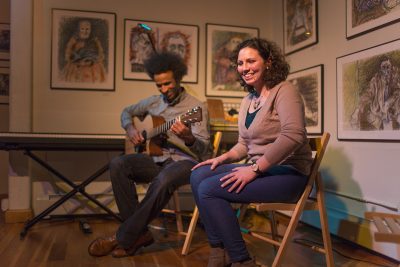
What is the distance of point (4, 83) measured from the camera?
411cm

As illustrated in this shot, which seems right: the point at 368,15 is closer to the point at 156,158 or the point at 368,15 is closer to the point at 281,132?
the point at 281,132

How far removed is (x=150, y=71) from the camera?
255 centimetres

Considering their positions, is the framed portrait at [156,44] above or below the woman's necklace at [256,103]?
above

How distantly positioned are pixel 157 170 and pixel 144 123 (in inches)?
16.9

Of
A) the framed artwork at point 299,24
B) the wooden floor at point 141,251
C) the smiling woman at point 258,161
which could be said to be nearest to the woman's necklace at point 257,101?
the smiling woman at point 258,161

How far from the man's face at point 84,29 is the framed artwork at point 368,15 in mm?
1997

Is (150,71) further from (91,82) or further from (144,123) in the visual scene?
(91,82)

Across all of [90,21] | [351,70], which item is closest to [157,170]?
[351,70]

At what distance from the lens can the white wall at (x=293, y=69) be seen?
222 centimetres

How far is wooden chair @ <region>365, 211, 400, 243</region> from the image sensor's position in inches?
45.8

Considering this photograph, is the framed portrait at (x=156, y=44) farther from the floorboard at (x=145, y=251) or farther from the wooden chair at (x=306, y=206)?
the wooden chair at (x=306, y=206)

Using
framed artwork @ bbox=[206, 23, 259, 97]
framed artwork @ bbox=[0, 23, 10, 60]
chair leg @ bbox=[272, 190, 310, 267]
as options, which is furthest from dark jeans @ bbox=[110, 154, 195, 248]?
framed artwork @ bbox=[0, 23, 10, 60]

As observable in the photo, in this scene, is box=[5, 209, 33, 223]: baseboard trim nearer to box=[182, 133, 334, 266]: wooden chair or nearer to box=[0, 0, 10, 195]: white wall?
box=[0, 0, 10, 195]: white wall

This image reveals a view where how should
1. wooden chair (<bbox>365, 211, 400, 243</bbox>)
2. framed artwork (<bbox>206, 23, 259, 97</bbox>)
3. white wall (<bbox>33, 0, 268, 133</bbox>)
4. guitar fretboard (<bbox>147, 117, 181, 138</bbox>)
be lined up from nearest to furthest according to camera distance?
wooden chair (<bbox>365, 211, 400, 243</bbox>) < guitar fretboard (<bbox>147, 117, 181, 138</bbox>) < white wall (<bbox>33, 0, 268, 133</bbox>) < framed artwork (<bbox>206, 23, 259, 97</bbox>)
